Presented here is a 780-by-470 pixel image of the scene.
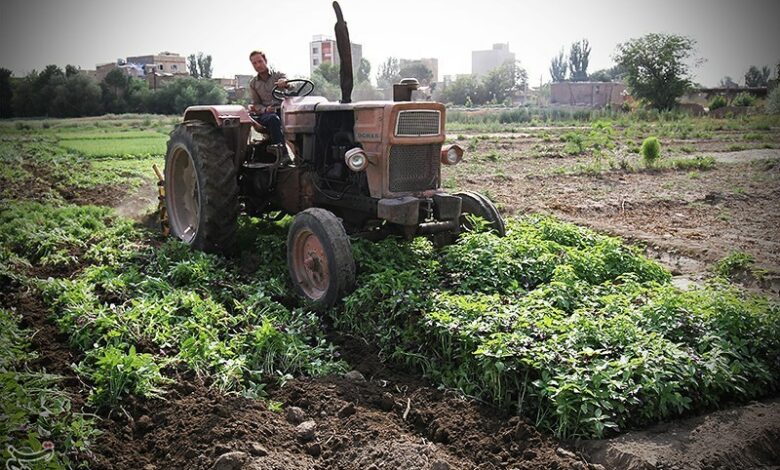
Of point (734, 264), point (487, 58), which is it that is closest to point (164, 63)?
point (734, 264)

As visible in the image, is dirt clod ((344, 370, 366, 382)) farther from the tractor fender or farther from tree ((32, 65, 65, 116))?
tree ((32, 65, 65, 116))

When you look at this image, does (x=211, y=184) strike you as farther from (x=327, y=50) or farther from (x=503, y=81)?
(x=503, y=81)

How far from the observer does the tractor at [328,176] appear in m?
5.35

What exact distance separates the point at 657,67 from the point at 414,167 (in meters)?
41.7

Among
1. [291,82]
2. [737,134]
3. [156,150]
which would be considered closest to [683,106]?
[737,134]

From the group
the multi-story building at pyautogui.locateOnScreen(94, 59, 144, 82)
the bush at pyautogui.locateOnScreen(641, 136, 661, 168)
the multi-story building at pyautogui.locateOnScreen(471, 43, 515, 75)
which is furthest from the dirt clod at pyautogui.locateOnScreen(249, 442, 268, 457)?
the multi-story building at pyautogui.locateOnScreen(471, 43, 515, 75)

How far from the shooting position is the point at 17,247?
267 inches

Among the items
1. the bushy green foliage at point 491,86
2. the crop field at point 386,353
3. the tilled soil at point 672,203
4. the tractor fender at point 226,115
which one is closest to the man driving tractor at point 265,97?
the tractor fender at point 226,115

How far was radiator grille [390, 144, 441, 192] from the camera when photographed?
5.58m

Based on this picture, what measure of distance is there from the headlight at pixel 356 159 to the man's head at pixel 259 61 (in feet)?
6.95

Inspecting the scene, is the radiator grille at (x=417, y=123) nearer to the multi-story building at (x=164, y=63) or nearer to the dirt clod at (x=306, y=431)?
the dirt clod at (x=306, y=431)

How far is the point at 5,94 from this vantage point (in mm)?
11297

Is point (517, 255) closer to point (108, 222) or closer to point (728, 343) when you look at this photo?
point (728, 343)

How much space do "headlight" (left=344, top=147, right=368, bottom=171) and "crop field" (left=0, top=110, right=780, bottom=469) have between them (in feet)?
2.41
